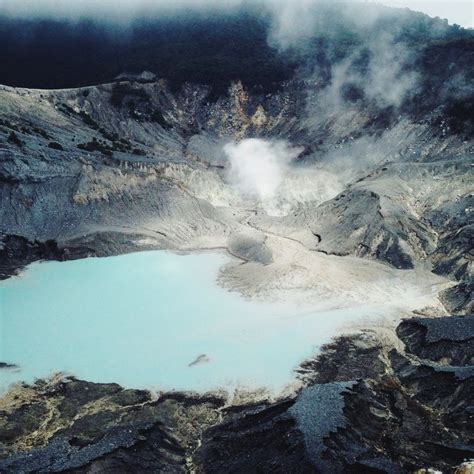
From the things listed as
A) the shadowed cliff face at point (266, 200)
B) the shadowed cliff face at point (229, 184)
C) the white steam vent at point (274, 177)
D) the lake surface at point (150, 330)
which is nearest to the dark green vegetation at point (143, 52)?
the shadowed cliff face at point (266, 200)

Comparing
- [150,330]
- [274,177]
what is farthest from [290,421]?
[274,177]

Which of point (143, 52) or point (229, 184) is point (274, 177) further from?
point (143, 52)

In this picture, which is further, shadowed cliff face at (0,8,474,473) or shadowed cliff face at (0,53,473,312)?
shadowed cliff face at (0,53,473,312)

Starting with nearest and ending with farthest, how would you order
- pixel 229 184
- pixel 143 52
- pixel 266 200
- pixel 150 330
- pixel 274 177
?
pixel 150 330 → pixel 266 200 → pixel 274 177 → pixel 229 184 → pixel 143 52

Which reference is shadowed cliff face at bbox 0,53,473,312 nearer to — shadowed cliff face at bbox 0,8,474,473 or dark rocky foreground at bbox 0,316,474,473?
shadowed cliff face at bbox 0,8,474,473

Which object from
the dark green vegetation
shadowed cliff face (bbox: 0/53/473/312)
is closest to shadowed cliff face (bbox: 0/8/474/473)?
shadowed cliff face (bbox: 0/53/473/312)

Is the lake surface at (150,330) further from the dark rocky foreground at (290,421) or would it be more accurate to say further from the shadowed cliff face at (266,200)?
the shadowed cliff face at (266,200)

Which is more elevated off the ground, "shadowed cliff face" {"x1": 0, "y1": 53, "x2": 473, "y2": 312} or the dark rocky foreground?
"shadowed cliff face" {"x1": 0, "y1": 53, "x2": 473, "y2": 312}
